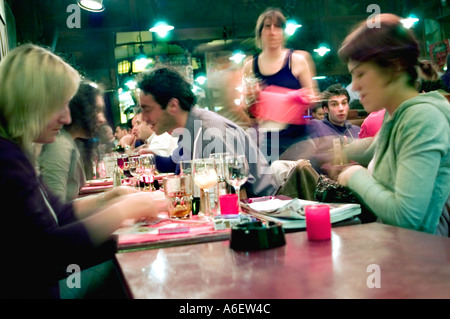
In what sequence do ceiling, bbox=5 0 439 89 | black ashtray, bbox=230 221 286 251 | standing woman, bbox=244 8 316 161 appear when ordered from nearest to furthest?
black ashtray, bbox=230 221 286 251
standing woman, bbox=244 8 316 161
ceiling, bbox=5 0 439 89

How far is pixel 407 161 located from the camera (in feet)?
4.47

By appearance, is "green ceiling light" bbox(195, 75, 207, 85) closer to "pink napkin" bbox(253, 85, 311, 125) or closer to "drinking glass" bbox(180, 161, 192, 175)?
"pink napkin" bbox(253, 85, 311, 125)

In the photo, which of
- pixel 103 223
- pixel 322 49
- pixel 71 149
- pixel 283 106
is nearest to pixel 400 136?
pixel 103 223

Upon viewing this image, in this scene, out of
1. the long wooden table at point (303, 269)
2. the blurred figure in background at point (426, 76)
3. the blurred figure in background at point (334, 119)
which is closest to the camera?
the long wooden table at point (303, 269)

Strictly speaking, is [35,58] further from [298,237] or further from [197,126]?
[197,126]

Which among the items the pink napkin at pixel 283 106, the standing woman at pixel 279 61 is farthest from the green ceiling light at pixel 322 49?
the pink napkin at pixel 283 106

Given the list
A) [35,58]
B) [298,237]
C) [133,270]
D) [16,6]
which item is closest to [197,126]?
[35,58]

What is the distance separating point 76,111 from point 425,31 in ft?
32.1

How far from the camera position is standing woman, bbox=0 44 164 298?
1.10 meters

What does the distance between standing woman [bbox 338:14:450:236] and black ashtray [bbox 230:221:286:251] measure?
1.61 feet

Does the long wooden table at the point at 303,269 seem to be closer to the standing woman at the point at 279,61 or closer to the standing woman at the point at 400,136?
the standing woman at the point at 400,136

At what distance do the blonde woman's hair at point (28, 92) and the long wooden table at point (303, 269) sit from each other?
0.52 meters

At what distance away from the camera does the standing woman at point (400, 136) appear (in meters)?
1.35

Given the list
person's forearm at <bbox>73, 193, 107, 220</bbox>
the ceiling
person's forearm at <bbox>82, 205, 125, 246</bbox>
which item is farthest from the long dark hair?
the ceiling
